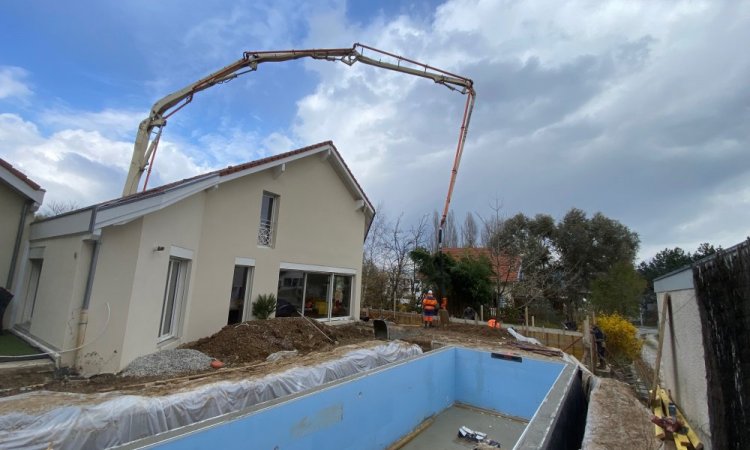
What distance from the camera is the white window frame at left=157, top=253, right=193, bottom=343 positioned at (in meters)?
7.94

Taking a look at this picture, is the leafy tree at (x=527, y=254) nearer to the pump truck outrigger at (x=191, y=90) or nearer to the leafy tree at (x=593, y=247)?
the leafy tree at (x=593, y=247)

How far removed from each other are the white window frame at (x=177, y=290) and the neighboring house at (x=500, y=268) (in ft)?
48.8

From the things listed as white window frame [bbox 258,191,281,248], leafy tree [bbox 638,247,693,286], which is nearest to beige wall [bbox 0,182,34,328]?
white window frame [bbox 258,191,281,248]

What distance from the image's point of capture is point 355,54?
13.4m

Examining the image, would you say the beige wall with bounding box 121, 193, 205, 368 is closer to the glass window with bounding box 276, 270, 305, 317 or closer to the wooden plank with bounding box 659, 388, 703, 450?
the glass window with bounding box 276, 270, 305, 317

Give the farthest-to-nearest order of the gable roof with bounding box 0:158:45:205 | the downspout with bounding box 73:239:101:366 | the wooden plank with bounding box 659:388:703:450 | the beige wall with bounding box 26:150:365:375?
the gable roof with bounding box 0:158:45:205, the beige wall with bounding box 26:150:365:375, the downspout with bounding box 73:239:101:366, the wooden plank with bounding box 659:388:703:450

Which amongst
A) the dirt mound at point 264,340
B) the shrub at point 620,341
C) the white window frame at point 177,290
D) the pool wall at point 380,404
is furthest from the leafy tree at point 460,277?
the white window frame at point 177,290

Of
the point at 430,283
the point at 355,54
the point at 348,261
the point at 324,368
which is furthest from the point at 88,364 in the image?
the point at 430,283

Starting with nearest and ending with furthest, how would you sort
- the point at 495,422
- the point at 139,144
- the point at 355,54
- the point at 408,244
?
the point at 495,422 → the point at 139,144 → the point at 355,54 → the point at 408,244

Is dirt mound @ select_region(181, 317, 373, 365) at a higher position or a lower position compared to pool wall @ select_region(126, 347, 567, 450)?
higher

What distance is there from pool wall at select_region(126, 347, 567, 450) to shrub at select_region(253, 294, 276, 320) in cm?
503

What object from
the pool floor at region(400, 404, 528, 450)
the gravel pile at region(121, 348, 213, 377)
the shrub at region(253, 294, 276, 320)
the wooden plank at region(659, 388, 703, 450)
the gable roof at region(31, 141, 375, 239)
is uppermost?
the gable roof at region(31, 141, 375, 239)

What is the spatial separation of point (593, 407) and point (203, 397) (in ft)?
18.1

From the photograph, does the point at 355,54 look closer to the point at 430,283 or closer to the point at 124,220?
the point at 124,220
